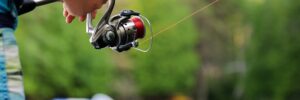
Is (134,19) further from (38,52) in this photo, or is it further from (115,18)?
(38,52)

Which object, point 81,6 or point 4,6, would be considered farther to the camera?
point 81,6

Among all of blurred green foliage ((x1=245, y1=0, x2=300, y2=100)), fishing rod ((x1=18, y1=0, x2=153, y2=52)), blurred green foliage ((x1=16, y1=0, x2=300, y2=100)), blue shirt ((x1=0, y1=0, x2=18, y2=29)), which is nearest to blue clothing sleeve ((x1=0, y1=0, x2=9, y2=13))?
blue shirt ((x1=0, y1=0, x2=18, y2=29))

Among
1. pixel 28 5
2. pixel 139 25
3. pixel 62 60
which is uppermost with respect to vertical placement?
pixel 28 5

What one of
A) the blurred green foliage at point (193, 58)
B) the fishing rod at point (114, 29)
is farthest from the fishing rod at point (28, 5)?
the blurred green foliage at point (193, 58)

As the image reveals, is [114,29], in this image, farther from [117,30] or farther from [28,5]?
[28,5]

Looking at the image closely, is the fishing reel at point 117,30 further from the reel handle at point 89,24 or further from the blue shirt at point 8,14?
the blue shirt at point 8,14

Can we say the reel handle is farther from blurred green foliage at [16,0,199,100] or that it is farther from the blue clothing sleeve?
blurred green foliage at [16,0,199,100]

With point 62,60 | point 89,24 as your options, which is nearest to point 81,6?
point 89,24
